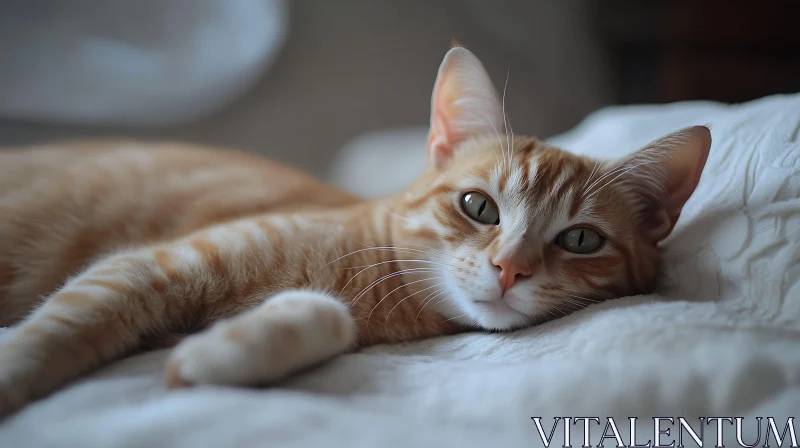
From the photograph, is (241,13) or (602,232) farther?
(241,13)

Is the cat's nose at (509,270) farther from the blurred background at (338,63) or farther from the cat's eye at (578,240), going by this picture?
the blurred background at (338,63)

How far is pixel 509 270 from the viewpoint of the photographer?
900mm

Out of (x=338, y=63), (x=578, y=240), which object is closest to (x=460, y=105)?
(x=578, y=240)

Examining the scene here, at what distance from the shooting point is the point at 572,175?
1.06m

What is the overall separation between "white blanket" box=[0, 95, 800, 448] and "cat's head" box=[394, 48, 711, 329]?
6 centimetres

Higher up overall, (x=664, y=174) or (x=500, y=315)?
(x=664, y=174)

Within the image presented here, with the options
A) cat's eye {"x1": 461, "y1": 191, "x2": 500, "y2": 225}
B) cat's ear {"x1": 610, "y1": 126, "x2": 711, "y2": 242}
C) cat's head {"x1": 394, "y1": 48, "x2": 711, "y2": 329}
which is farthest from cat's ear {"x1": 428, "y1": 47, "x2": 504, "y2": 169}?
cat's ear {"x1": 610, "y1": 126, "x2": 711, "y2": 242}

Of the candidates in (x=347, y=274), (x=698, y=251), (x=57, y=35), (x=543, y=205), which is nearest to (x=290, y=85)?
(x=57, y=35)

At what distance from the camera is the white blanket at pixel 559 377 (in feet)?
2.03

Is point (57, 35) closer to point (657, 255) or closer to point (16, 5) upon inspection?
point (16, 5)

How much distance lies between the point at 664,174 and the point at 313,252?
69 cm

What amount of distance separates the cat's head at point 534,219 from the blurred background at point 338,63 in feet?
3.19

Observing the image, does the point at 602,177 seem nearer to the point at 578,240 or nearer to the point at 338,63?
the point at 578,240

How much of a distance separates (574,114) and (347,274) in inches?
78.2
